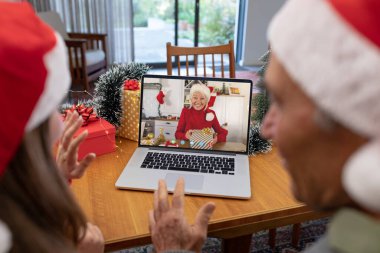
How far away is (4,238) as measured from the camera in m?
0.55

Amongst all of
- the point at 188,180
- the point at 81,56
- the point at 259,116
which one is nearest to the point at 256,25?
the point at 81,56

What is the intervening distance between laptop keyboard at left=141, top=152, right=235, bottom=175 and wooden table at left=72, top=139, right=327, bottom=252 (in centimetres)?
Result: 9

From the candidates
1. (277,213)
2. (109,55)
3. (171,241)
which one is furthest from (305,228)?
(109,55)

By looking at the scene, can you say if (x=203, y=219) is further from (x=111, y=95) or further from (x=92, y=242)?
(x=111, y=95)

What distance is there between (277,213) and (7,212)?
2.09ft

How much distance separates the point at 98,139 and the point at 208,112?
1.24 ft

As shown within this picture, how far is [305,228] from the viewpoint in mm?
1976

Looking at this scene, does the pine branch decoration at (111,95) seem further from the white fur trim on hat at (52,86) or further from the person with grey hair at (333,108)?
the person with grey hair at (333,108)

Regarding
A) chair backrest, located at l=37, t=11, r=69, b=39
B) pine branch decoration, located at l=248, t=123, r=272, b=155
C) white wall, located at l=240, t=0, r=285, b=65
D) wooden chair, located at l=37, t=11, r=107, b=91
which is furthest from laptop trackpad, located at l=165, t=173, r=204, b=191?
white wall, located at l=240, t=0, r=285, b=65

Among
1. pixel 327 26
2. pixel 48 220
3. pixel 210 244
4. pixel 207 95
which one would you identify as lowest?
pixel 210 244

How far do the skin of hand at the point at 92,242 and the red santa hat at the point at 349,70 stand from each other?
21.7 inches

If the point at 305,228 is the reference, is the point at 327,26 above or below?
above

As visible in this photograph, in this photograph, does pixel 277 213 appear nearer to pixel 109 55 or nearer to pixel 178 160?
pixel 178 160

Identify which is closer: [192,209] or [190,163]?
[192,209]
